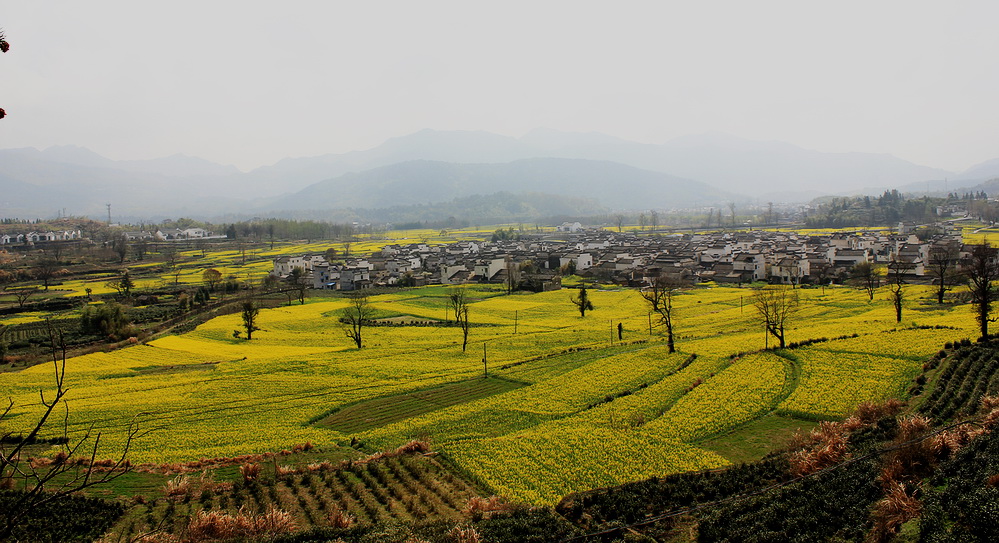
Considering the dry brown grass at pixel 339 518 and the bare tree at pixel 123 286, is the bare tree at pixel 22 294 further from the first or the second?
the dry brown grass at pixel 339 518

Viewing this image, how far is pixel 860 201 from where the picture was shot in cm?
16250

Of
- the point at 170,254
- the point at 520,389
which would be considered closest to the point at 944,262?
the point at 520,389

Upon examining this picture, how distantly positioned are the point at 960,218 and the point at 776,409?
456 feet

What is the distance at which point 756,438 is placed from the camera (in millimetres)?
18656

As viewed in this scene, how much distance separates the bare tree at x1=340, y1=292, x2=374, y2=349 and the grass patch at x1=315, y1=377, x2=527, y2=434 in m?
13.6

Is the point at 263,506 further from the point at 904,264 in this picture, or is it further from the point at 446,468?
the point at 904,264

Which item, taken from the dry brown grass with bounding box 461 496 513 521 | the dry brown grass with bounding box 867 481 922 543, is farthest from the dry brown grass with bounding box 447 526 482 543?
the dry brown grass with bounding box 867 481 922 543

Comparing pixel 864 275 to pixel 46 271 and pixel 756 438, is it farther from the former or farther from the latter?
pixel 46 271

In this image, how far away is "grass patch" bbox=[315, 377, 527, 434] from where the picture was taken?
895 inches

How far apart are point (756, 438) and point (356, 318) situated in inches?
1438

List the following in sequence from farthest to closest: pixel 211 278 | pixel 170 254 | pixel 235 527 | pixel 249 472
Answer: pixel 170 254
pixel 211 278
pixel 249 472
pixel 235 527

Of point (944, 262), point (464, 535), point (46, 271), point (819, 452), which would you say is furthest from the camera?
point (46, 271)

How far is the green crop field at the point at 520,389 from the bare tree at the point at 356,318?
3.94 ft

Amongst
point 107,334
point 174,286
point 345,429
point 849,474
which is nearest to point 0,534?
point 849,474
